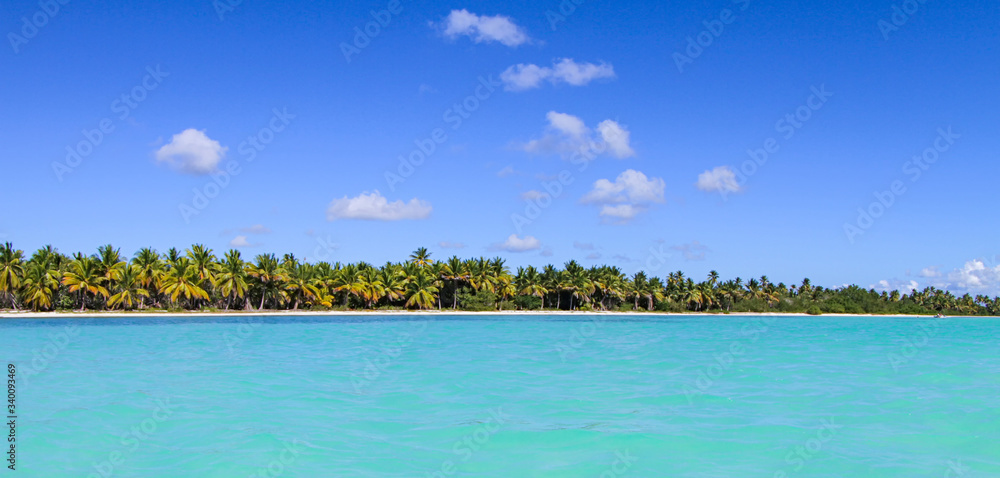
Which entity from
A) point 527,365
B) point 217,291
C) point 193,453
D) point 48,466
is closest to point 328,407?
point 193,453

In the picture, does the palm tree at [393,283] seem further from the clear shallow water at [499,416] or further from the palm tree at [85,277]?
the clear shallow water at [499,416]

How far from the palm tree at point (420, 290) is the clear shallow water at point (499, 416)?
60.5 metres

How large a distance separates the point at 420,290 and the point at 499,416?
7418 centimetres

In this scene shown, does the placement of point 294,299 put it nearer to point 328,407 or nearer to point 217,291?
point 217,291

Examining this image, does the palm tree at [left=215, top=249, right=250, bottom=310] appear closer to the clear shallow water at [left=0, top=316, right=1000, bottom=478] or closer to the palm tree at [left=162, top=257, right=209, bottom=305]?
the palm tree at [left=162, top=257, right=209, bottom=305]

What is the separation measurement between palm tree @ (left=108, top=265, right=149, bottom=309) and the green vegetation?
10 centimetres

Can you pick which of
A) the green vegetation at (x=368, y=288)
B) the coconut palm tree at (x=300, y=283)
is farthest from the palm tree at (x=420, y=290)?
the coconut palm tree at (x=300, y=283)

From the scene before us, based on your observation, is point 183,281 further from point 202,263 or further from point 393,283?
point 393,283

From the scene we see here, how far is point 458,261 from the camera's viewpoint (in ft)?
307

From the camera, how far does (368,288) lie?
84.1 meters

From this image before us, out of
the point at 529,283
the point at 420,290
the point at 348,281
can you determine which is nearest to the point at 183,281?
the point at 348,281

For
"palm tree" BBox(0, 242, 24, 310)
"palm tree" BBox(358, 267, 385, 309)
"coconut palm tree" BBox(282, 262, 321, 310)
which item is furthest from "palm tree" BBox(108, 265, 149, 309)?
"palm tree" BBox(358, 267, 385, 309)

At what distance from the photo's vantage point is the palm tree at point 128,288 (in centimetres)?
6969

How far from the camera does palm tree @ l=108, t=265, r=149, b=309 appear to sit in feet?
229
